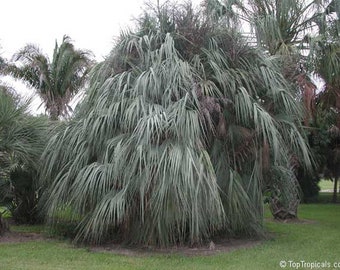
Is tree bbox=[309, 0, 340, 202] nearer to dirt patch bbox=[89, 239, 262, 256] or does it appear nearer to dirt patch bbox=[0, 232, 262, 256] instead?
dirt patch bbox=[0, 232, 262, 256]

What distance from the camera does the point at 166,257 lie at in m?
8.02

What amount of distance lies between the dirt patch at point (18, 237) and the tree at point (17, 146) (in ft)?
3.08

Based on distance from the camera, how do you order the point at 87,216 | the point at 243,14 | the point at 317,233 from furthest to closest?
1. the point at 243,14
2. the point at 317,233
3. the point at 87,216

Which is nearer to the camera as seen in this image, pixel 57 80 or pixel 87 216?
pixel 87 216

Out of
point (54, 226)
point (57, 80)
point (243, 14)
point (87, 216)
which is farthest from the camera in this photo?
point (57, 80)

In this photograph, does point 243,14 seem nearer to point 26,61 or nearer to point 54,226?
point 54,226

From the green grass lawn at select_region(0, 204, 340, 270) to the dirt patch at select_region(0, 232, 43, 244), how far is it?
43 centimetres

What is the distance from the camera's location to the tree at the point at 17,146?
31.6 ft

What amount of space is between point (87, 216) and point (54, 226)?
157 centimetres

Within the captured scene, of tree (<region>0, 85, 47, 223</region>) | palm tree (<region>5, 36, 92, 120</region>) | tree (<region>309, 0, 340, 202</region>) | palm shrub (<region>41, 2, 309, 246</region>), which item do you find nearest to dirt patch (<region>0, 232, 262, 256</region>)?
palm shrub (<region>41, 2, 309, 246</region>)

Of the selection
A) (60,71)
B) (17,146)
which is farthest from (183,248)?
(60,71)

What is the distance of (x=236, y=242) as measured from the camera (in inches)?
375

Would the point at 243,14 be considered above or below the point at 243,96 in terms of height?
above

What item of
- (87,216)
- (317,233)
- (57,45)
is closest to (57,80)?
(57,45)
